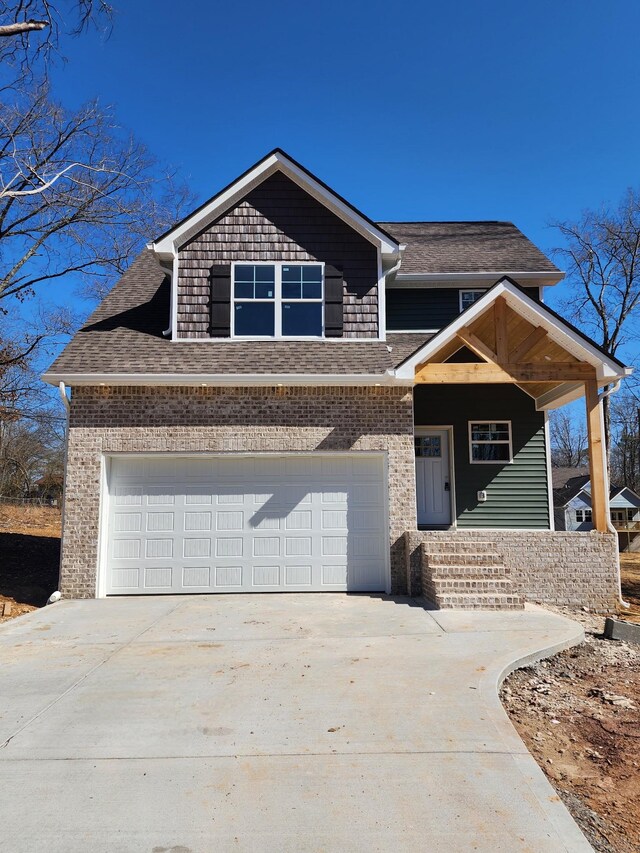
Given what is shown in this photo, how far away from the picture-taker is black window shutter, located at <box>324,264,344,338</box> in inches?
426

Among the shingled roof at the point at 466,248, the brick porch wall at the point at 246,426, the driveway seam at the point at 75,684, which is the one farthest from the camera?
the shingled roof at the point at 466,248

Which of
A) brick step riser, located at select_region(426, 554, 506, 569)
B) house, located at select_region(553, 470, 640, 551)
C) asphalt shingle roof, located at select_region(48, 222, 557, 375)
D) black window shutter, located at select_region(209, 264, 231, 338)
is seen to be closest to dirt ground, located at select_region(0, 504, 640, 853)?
brick step riser, located at select_region(426, 554, 506, 569)

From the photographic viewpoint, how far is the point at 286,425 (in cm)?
974

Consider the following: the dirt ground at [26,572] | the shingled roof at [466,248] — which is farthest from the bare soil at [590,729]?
the shingled roof at [466,248]

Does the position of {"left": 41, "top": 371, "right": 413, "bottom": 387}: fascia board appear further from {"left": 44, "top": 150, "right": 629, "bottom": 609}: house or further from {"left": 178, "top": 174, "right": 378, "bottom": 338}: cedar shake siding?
{"left": 178, "top": 174, "right": 378, "bottom": 338}: cedar shake siding

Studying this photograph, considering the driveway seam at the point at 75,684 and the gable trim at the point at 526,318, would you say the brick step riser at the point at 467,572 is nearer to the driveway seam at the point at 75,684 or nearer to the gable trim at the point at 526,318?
the gable trim at the point at 526,318

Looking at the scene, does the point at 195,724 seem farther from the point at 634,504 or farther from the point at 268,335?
the point at 634,504

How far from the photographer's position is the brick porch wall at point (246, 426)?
9531 millimetres

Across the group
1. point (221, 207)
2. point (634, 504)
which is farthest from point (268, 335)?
point (634, 504)

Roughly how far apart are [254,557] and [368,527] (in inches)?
76.7

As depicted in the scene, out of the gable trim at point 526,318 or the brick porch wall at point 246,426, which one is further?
the brick porch wall at point 246,426

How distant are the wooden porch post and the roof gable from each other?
4.30 m

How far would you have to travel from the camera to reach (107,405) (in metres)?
9.65

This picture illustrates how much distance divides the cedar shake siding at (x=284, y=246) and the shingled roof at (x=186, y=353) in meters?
0.74
